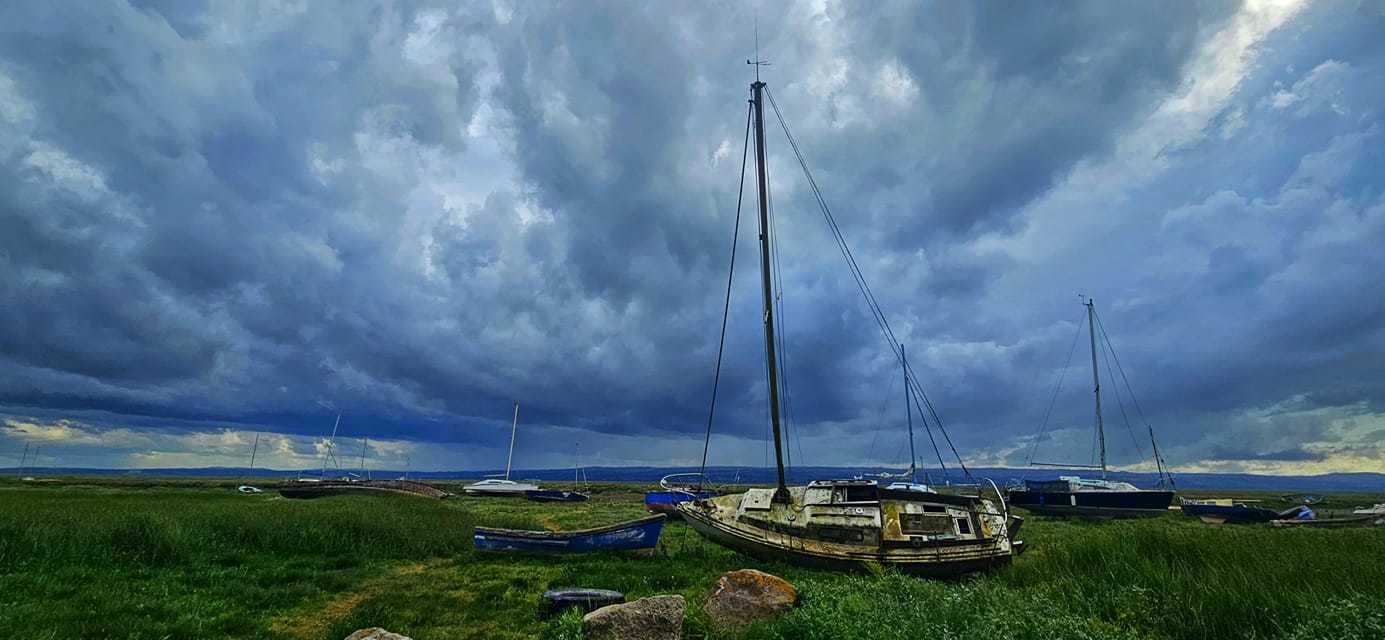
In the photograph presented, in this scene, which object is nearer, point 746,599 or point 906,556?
point 746,599

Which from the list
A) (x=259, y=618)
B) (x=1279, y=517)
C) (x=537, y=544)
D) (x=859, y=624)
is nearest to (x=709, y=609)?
(x=859, y=624)

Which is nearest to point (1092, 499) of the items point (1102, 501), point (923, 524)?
point (1102, 501)

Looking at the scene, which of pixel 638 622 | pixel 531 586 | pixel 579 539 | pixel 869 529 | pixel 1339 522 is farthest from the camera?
pixel 1339 522

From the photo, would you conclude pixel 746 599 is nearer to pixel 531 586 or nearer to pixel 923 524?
pixel 531 586

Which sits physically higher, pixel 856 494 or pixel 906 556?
pixel 856 494

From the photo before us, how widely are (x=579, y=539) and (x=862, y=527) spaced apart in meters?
11.1

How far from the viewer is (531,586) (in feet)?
59.6

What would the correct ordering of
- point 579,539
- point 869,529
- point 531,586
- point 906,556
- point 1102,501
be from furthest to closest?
point 1102,501 → point 579,539 → point 869,529 → point 906,556 → point 531,586

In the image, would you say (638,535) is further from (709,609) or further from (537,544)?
(709,609)

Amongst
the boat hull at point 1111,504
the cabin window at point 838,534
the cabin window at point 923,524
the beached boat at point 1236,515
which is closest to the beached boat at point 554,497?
the boat hull at point 1111,504

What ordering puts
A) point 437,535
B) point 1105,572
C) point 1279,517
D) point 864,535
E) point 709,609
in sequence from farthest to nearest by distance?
point 1279,517 < point 437,535 < point 864,535 < point 1105,572 < point 709,609

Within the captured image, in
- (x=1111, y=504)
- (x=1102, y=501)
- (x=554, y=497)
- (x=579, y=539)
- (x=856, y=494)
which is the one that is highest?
(x=856, y=494)

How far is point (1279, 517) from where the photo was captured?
47.6 m

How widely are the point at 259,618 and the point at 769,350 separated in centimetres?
2049
